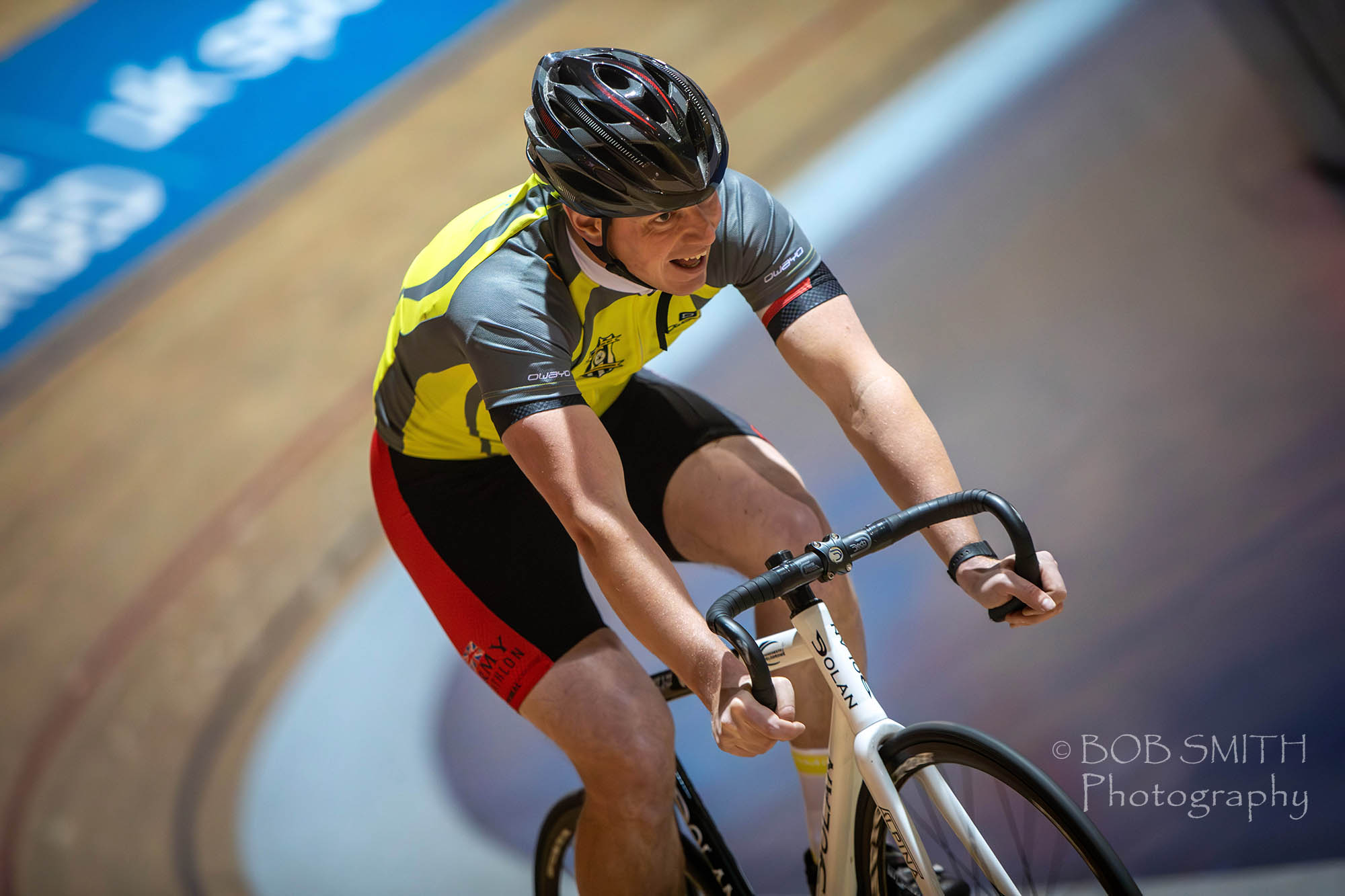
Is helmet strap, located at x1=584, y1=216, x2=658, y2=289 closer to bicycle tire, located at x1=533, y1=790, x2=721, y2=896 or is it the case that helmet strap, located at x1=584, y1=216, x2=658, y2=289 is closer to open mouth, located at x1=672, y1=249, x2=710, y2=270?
open mouth, located at x1=672, y1=249, x2=710, y2=270

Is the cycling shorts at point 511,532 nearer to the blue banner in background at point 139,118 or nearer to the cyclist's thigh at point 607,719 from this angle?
the cyclist's thigh at point 607,719

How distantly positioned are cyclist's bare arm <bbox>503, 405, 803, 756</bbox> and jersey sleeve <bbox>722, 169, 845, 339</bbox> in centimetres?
39

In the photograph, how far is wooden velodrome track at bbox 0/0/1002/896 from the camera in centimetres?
263

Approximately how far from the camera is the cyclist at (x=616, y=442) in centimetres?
138

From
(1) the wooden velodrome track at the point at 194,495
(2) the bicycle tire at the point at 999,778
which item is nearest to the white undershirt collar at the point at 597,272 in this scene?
(2) the bicycle tire at the point at 999,778

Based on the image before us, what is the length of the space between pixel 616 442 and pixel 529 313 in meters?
0.45

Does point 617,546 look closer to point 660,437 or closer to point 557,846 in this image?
point 660,437

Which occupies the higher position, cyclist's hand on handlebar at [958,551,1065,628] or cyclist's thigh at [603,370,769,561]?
cyclist's thigh at [603,370,769,561]

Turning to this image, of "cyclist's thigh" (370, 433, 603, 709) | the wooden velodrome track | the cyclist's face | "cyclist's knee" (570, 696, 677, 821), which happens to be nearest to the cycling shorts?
"cyclist's thigh" (370, 433, 603, 709)

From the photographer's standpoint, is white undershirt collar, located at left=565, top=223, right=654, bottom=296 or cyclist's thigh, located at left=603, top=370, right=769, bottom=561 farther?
cyclist's thigh, located at left=603, top=370, right=769, bottom=561

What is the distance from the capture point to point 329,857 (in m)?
2.58

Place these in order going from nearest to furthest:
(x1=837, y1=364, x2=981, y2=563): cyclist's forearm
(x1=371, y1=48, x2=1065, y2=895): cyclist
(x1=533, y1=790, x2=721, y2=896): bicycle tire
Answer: (x1=371, y1=48, x2=1065, y2=895): cyclist
(x1=837, y1=364, x2=981, y2=563): cyclist's forearm
(x1=533, y1=790, x2=721, y2=896): bicycle tire

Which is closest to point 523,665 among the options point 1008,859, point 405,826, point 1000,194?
point 1008,859

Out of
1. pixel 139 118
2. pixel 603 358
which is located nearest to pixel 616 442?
pixel 603 358
